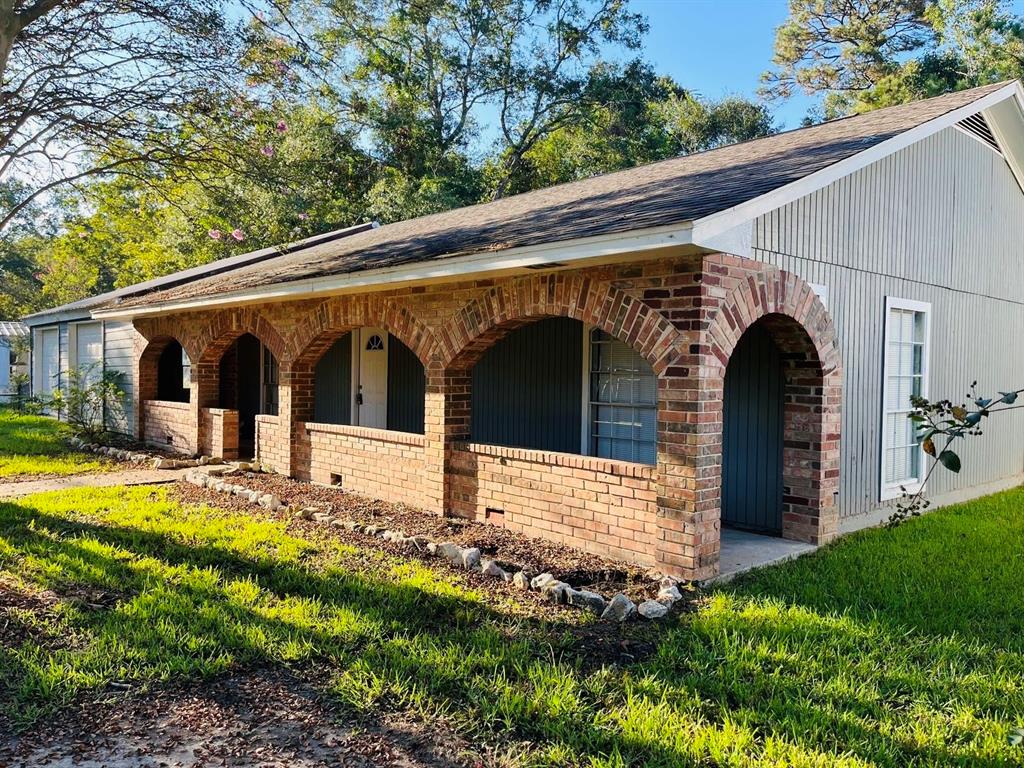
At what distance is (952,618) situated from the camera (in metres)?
4.75

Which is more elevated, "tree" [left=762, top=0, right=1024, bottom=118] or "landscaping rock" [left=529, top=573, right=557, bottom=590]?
"tree" [left=762, top=0, right=1024, bottom=118]

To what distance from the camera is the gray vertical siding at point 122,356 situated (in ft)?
47.2

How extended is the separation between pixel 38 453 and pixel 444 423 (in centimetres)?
833

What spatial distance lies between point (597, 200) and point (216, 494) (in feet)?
18.2

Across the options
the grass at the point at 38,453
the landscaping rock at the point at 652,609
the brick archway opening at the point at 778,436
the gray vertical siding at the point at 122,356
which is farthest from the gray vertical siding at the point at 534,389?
the gray vertical siding at the point at 122,356

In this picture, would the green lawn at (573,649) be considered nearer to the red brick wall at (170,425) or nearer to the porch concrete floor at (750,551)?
the porch concrete floor at (750,551)

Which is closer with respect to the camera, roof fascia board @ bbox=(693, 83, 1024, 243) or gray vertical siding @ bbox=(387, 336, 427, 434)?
roof fascia board @ bbox=(693, 83, 1024, 243)

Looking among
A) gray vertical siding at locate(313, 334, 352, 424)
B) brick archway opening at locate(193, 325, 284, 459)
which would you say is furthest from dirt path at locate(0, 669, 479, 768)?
gray vertical siding at locate(313, 334, 352, 424)

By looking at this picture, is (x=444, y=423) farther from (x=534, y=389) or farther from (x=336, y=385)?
(x=336, y=385)

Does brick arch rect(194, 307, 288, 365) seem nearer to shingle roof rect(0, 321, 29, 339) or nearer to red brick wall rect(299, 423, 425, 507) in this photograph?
red brick wall rect(299, 423, 425, 507)

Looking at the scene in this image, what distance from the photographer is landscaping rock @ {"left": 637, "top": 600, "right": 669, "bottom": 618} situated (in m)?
4.75

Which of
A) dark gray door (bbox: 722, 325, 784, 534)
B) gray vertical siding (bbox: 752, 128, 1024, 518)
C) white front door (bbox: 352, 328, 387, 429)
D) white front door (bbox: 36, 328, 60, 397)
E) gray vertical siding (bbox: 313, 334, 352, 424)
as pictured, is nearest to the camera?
gray vertical siding (bbox: 752, 128, 1024, 518)

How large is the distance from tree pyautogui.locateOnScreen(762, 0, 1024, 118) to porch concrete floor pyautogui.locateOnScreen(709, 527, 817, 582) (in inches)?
721

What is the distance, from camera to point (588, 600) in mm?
4938
